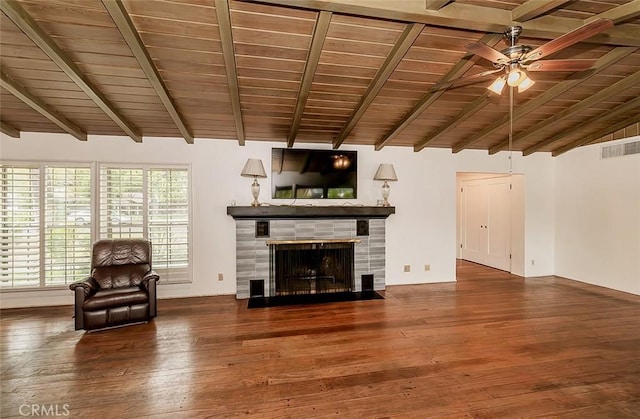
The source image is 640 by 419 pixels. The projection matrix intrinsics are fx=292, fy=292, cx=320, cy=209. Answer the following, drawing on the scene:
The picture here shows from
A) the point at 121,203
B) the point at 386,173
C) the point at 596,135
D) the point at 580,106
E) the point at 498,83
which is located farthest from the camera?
the point at 596,135

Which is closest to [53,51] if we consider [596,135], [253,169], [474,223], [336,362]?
[253,169]

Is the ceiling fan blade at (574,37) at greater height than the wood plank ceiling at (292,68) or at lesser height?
lesser

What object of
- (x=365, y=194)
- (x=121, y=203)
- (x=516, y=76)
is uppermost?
(x=516, y=76)

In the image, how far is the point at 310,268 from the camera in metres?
4.78

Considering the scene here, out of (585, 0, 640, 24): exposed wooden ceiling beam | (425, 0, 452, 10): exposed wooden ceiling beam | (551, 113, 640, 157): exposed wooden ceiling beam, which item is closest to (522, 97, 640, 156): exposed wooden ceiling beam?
(551, 113, 640, 157): exposed wooden ceiling beam

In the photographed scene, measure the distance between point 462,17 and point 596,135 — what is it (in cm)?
444

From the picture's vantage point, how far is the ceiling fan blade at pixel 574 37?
176 cm

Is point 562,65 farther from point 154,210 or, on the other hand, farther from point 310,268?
point 154,210

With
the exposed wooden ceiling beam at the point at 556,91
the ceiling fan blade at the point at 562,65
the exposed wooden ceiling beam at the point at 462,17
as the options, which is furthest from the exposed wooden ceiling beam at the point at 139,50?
the exposed wooden ceiling beam at the point at 556,91

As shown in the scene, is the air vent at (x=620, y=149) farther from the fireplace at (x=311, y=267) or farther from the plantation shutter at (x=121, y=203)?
the plantation shutter at (x=121, y=203)

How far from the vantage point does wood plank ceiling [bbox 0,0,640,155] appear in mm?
2326

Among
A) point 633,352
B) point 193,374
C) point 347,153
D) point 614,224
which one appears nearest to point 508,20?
point 347,153

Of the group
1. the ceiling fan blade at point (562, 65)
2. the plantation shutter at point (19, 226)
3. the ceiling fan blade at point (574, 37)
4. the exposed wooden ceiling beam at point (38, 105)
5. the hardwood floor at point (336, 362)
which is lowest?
the hardwood floor at point (336, 362)

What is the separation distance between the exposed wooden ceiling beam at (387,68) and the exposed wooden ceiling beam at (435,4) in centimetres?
15
